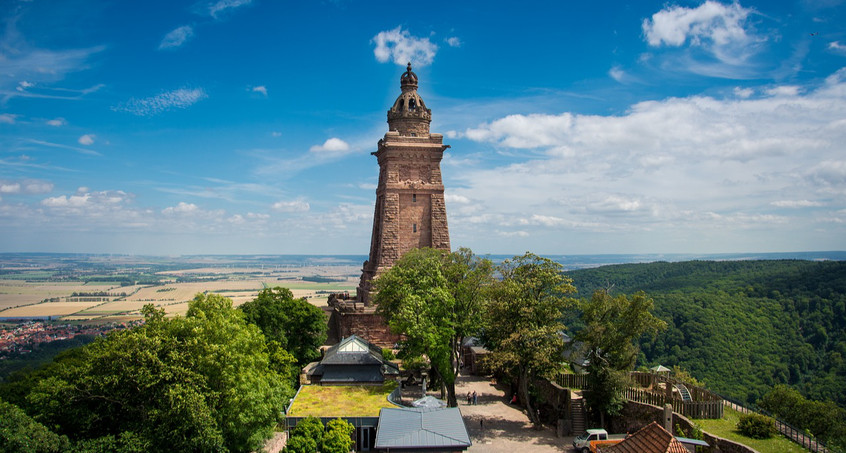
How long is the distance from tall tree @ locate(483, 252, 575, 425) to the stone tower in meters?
12.9

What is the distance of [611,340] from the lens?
86.2 ft

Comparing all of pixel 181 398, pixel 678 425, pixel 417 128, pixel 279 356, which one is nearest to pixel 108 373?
pixel 181 398

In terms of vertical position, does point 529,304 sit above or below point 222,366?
above

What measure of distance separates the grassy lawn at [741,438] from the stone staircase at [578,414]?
5188mm

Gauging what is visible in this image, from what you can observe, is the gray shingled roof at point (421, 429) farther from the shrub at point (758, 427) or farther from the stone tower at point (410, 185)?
the stone tower at point (410, 185)

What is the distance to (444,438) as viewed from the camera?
2123 cm

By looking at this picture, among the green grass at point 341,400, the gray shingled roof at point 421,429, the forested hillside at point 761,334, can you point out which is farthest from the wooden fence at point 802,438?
the forested hillside at point 761,334

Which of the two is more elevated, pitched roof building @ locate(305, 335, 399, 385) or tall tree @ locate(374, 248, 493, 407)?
tall tree @ locate(374, 248, 493, 407)

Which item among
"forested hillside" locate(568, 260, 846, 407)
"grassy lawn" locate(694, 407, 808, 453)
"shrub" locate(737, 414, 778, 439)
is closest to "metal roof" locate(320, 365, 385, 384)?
"grassy lawn" locate(694, 407, 808, 453)

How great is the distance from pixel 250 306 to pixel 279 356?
6172 mm

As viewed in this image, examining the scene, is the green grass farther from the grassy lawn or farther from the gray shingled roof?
the grassy lawn

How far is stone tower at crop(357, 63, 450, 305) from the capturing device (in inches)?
1601

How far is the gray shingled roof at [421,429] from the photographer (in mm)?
21047

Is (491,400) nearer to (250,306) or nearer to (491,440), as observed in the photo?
(491,440)
